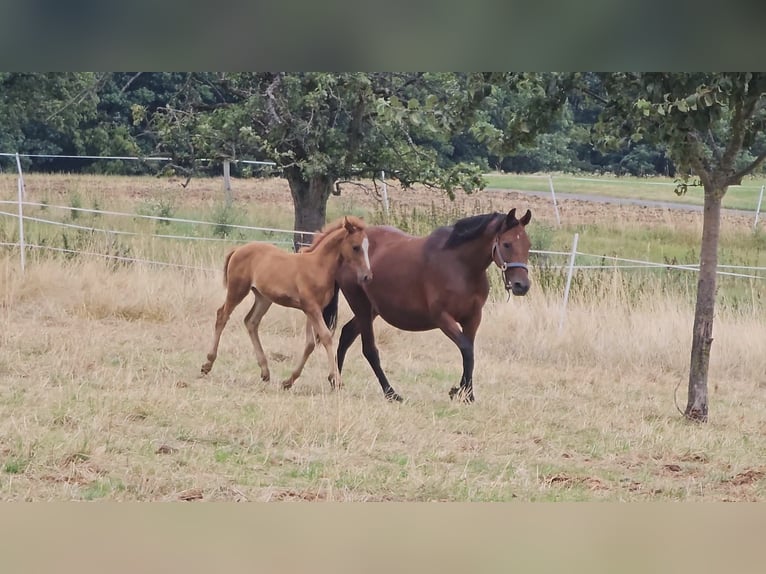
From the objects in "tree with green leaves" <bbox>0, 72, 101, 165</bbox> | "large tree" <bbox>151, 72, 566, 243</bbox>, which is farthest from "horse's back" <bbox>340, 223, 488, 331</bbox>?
"tree with green leaves" <bbox>0, 72, 101, 165</bbox>

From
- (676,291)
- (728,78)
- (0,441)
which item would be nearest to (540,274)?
(676,291)

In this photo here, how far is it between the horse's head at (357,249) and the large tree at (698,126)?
2.26 meters

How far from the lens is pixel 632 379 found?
10305 millimetres

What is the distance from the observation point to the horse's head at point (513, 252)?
8438 millimetres

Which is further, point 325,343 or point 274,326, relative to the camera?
point 274,326

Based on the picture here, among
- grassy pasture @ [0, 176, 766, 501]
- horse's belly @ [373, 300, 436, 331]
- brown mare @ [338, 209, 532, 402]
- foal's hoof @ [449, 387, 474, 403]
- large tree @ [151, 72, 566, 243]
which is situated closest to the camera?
grassy pasture @ [0, 176, 766, 501]

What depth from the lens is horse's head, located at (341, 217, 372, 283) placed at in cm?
859

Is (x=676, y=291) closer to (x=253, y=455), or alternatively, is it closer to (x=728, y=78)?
Result: (x=728, y=78)

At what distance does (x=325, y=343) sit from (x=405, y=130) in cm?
623

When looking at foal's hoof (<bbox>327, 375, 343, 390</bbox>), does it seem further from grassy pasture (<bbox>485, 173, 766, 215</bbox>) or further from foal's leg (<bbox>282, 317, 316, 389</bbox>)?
grassy pasture (<bbox>485, 173, 766, 215</bbox>)

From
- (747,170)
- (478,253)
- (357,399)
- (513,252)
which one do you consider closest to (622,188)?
(478,253)

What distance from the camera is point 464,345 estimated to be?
873 centimetres

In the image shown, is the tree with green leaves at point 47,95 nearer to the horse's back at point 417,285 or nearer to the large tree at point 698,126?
the horse's back at point 417,285

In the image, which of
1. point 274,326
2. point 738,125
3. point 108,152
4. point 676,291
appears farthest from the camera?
point 108,152
